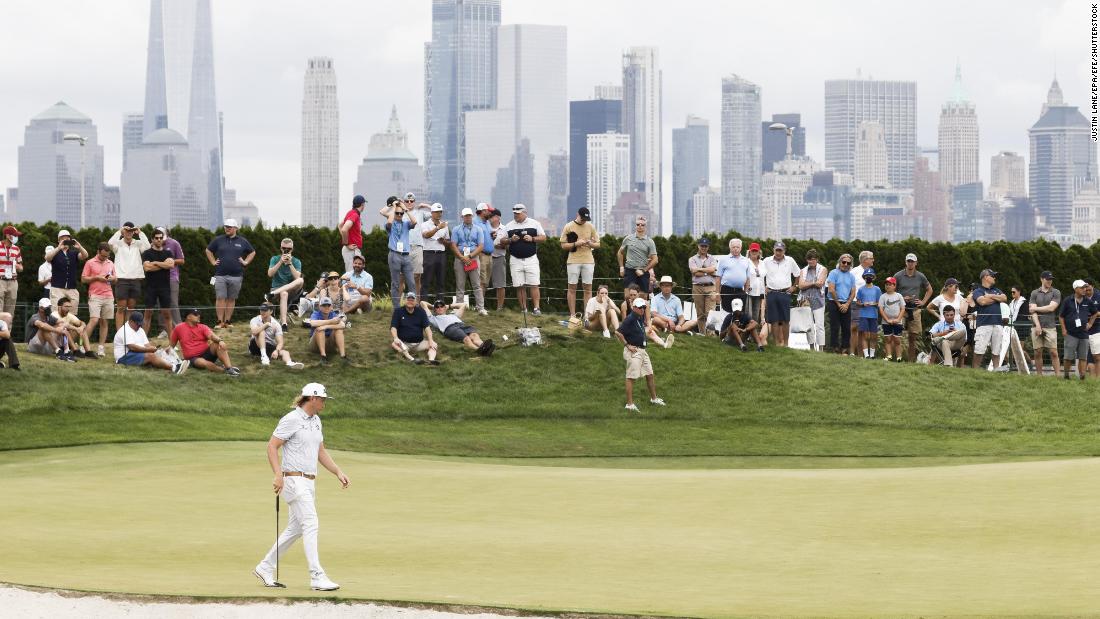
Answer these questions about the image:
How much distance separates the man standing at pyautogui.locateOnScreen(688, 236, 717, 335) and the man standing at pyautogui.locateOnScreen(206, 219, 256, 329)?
8.31m

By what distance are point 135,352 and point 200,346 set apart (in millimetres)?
1056

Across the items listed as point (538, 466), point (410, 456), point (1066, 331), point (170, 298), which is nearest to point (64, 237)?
point (170, 298)

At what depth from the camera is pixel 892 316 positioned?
31016 mm

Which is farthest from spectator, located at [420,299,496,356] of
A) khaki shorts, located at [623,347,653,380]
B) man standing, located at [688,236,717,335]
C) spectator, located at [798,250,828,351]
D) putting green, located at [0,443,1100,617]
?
putting green, located at [0,443,1100,617]

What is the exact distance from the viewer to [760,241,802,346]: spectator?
29891mm

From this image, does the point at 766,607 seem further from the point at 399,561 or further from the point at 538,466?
the point at 538,466

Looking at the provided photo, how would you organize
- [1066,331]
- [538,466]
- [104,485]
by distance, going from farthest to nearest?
[1066,331]
[538,466]
[104,485]

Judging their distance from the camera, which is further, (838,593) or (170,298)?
(170,298)

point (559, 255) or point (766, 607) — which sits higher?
point (559, 255)

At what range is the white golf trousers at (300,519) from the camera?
12.1 metres

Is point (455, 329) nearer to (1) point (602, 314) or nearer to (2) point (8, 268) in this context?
(1) point (602, 314)

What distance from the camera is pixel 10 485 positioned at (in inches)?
709

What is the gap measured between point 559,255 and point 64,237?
14579 mm

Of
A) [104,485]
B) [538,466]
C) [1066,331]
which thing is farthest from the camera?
[1066,331]
